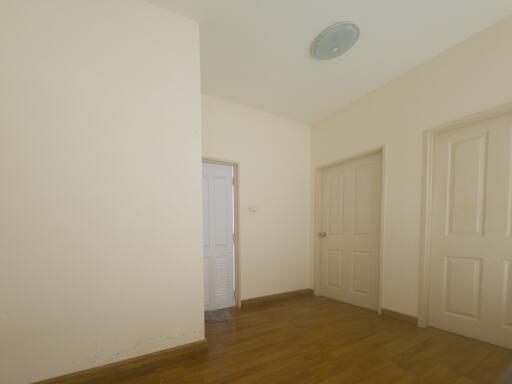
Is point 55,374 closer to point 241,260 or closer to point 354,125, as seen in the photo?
point 241,260

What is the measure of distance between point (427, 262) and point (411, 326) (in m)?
0.70

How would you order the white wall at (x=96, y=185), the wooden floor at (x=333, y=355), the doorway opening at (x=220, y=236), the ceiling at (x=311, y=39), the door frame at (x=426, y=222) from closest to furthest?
1. the white wall at (x=96, y=185)
2. the wooden floor at (x=333, y=355)
3. the ceiling at (x=311, y=39)
4. the door frame at (x=426, y=222)
5. the doorway opening at (x=220, y=236)

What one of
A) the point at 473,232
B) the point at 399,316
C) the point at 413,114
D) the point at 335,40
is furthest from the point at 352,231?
the point at 335,40

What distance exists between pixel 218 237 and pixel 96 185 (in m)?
1.60

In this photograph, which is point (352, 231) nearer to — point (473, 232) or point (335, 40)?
point (473, 232)

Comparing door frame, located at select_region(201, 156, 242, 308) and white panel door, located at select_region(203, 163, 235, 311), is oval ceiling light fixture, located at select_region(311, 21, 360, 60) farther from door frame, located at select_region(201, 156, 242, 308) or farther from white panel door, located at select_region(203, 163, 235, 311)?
white panel door, located at select_region(203, 163, 235, 311)

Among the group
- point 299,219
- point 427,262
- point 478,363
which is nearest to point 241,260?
point 299,219

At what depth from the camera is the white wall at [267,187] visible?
9.78ft

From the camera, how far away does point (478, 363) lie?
177cm

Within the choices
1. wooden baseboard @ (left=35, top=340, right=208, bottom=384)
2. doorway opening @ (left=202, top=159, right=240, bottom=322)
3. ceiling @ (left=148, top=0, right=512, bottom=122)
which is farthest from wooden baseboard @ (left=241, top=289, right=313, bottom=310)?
ceiling @ (left=148, top=0, right=512, bottom=122)

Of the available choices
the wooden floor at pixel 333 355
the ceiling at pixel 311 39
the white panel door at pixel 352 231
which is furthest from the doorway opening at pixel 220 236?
the white panel door at pixel 352 231

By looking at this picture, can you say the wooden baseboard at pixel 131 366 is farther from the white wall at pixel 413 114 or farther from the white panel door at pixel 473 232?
the white panel door at pixel 473 232

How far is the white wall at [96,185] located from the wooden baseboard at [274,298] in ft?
3.68

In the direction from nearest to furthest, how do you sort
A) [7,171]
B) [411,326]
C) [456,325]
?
[7,171]
[456,325]
[411,326]
